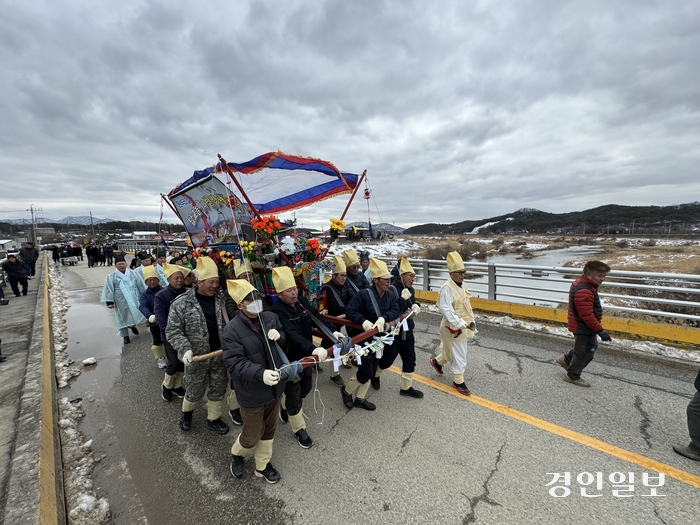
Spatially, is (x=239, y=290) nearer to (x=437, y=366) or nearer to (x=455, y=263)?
(x=455, y=263)

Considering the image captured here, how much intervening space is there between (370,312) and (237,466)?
6.48 feet

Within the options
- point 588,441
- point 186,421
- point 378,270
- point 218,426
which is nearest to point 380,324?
point 378,270

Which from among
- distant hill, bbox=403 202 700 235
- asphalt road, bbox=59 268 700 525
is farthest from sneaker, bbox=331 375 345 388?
distant hill, bbox=403 202 700 235

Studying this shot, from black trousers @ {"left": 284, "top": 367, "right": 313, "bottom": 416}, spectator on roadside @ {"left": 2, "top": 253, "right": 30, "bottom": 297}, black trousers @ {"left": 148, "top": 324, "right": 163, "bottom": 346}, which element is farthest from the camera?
spectator on roadside @ {"left": 2, "top": 253, "right": 30, "bottom": 297}

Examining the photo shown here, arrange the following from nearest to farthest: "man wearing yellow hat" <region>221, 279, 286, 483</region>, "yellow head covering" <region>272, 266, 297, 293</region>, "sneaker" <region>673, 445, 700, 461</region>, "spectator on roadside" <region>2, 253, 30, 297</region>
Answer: "man wearing yellow hat" <region>221, 279, 286, 483</region> < "sneaker" <region>673, 445, 700, 461</region> < "yellow head covering" <region>272, 266, 297, 293</region> < "spectator on roadside" <region>2, 253, 30, 297</region>

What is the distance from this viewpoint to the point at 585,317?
368 cm

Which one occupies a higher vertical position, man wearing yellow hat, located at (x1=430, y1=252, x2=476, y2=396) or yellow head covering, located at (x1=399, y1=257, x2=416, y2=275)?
yellow head covering, located at (x1=399, y1=257, x2=416, y2=275)

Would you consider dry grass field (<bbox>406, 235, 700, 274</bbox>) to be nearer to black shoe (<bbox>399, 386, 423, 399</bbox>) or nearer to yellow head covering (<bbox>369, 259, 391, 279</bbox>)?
black shoe (<bbox>399, 386, 423, 399</bbox>)

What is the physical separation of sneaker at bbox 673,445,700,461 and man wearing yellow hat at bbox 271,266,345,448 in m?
3.18

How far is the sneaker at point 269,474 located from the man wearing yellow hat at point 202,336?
0.86 m

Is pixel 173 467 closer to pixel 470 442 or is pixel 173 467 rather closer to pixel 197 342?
pixel 197 342

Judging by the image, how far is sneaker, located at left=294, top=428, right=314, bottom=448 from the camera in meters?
3.05

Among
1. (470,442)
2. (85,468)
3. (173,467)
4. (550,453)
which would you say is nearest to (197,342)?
(173,467)

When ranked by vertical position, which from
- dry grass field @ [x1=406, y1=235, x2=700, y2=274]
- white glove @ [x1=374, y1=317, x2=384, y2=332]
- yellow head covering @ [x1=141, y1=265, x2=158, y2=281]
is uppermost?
yellow head covering @ [x1=141, y1=265, x2=158, y2=281]
